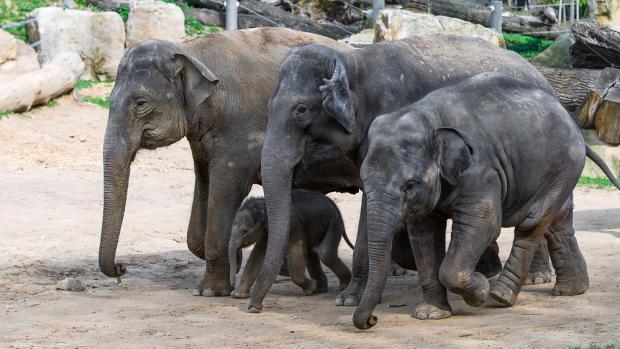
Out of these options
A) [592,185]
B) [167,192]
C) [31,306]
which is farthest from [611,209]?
[31,306]

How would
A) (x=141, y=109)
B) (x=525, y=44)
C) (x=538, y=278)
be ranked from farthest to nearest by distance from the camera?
(x=525, y=44)
(x=538, y=278)
(x=141, y=109)

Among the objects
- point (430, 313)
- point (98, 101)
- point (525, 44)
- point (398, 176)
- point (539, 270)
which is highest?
point (398, 176)

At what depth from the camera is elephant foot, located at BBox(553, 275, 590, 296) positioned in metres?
7.96

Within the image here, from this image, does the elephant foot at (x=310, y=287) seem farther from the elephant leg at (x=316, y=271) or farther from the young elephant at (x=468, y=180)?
the young elephant at (x=468, y=180)

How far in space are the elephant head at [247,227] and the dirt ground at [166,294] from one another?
0.43m

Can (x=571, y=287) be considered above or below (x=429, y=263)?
below

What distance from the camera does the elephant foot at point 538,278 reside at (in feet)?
28.6

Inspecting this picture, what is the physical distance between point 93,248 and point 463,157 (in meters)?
4.64

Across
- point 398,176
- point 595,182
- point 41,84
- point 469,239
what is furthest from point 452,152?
point 41,84

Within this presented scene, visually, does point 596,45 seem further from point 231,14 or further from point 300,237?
point 300,237

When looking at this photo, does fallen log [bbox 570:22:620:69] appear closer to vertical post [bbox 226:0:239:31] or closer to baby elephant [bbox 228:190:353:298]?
vertical post [bbox 226:0:239:31]

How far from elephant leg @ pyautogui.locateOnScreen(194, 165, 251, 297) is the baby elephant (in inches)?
3.5

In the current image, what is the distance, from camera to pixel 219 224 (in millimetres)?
8609

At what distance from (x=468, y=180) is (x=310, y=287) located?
2029 millimetres
